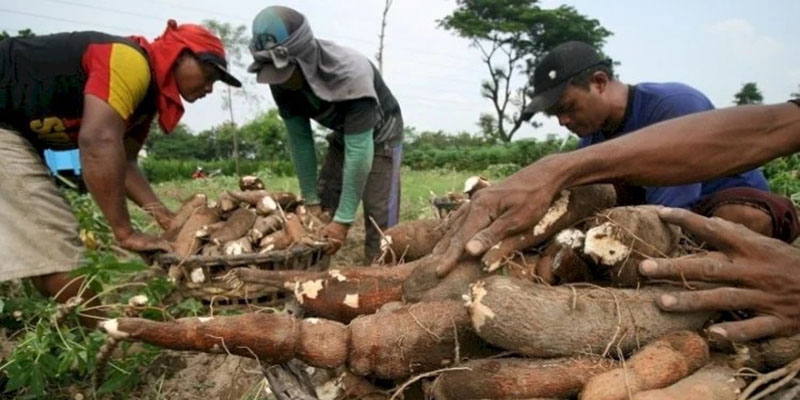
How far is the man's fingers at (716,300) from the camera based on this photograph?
1314 millimetres

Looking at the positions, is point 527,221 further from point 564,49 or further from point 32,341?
point 32,341

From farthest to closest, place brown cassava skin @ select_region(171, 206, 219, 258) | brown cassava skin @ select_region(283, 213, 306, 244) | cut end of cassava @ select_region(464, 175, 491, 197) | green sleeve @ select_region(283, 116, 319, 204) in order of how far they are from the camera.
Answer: green sleeve @ select_region(283, 116, 319, 204) < brown cassava skin @ select_region(283, 213, 306, 244) < brown cassava skin @ select_region(171, 206, 219, 258) < cut end of cassava @ select_region(464, 175, 491, 197)

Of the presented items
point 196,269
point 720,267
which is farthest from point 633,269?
point 196,269

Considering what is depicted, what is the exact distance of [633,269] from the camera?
4.82 ft

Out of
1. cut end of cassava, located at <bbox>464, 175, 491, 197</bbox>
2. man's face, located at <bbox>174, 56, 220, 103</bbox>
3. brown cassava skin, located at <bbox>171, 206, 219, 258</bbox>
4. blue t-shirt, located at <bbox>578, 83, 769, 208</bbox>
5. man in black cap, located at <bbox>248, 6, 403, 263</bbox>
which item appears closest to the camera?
blue t-shirt, located at <bbox>578, 83, 769, 208</bbox>

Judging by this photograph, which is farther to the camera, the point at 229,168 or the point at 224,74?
the point at 229,168

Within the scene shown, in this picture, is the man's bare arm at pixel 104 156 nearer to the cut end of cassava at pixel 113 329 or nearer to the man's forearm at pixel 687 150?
the cut end of cassava at pixel 113 329

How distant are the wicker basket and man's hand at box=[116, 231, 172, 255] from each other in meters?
0.05

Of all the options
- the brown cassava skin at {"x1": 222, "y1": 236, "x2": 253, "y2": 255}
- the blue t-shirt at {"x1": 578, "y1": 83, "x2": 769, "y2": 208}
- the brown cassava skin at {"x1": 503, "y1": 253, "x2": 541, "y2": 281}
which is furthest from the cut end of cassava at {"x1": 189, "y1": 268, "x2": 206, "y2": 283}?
the blue t-shirt at {"x1": 578, "y1": 83, "x2": 769, "y2": 208}

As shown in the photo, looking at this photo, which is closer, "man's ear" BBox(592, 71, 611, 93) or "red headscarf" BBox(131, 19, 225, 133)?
"man's ear" BBox(592, 71, 611, 93)

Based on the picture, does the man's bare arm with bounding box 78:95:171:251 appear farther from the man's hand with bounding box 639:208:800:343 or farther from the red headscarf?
the man's hand with bounding box 639:208:800:343

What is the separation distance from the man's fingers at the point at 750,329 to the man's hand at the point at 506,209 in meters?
0.47

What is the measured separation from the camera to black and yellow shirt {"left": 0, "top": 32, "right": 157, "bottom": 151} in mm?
2648

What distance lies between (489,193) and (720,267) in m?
0.54
